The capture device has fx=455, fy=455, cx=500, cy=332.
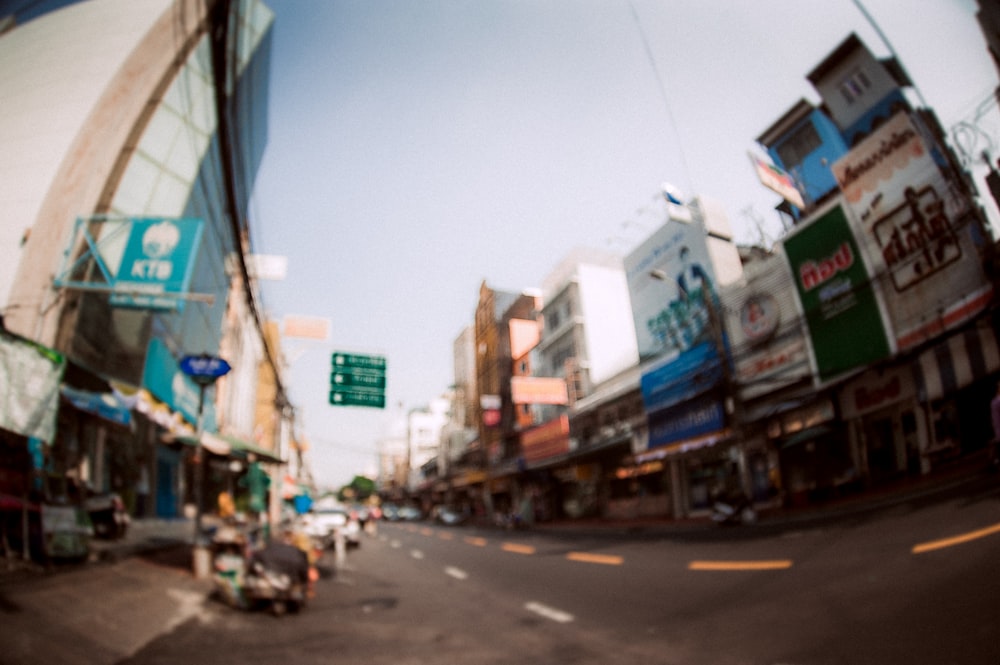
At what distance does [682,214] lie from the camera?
10.6ft

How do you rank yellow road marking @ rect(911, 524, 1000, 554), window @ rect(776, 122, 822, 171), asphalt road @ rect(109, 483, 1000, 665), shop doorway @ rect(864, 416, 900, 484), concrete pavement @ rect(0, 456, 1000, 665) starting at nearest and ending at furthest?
window @ rect(776, 122, 822, 171) < concrete pavement @ rect(0, 456, 1000, 665) < asphalt road @ rect(109, 483, 1000, 665) < yellow road marking @ rect(911, 524, 1000, 554) < shop doorway @ rect(864, 416, 900, 484)

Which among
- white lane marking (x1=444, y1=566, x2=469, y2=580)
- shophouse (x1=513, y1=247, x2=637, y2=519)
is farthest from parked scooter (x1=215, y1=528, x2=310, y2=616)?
shophouse (x1=513, y1=247, x2=637, y2=519)

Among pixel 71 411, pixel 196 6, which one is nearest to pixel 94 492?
pixel 71 411

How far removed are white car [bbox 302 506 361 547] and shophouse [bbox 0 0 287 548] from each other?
12.7 ft

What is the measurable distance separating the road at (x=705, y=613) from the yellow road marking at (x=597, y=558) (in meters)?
0.78

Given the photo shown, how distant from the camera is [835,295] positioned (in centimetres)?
781

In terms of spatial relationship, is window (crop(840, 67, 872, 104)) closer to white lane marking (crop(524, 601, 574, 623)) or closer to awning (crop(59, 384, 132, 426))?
white lane marking (crop(524, 601, 574, 623))

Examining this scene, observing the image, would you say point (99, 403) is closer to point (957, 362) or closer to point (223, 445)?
point (223, 445)

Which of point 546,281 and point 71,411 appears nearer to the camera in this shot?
point 71,411

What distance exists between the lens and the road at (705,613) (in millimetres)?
3174

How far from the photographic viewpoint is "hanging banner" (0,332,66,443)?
125 inches

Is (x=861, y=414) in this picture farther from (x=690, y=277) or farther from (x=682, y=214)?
(x=682, y=214)

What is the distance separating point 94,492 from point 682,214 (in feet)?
37.7

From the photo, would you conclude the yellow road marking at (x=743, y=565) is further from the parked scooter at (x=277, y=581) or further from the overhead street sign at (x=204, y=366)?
the overhead street sign at (x=204, y=366)
